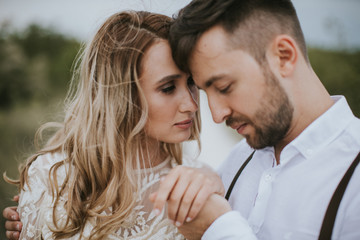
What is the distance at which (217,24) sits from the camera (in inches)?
78.2

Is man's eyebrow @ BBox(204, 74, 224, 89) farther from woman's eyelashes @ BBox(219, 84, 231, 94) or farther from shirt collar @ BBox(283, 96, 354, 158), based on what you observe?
shirt collar @ BBox(283, 96, 354, 158)

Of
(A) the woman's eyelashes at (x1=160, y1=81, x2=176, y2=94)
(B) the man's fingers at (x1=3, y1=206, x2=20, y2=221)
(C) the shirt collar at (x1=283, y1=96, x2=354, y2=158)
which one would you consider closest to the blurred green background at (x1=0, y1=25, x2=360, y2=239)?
(B) the man's fingers at (x1=3, y1=206, x2=20, y2=221)

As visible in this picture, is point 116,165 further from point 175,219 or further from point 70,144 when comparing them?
point 175,219

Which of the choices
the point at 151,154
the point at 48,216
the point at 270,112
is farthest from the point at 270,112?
the point at 48,216

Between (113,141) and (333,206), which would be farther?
(113,141)

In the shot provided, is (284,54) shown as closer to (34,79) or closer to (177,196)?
(177,196)

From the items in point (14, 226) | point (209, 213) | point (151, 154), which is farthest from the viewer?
point (151, 154)

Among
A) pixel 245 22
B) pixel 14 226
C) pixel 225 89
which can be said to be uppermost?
pixel 245 22

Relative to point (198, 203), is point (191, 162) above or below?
below

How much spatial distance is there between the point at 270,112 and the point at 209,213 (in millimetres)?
705

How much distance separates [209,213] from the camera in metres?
1.76

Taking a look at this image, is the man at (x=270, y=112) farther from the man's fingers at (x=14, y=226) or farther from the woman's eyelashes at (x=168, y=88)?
the man's fingers at (x=14, y=226)

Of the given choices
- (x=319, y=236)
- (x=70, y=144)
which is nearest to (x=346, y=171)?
(x=319, y=236)

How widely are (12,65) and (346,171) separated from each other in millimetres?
9105
